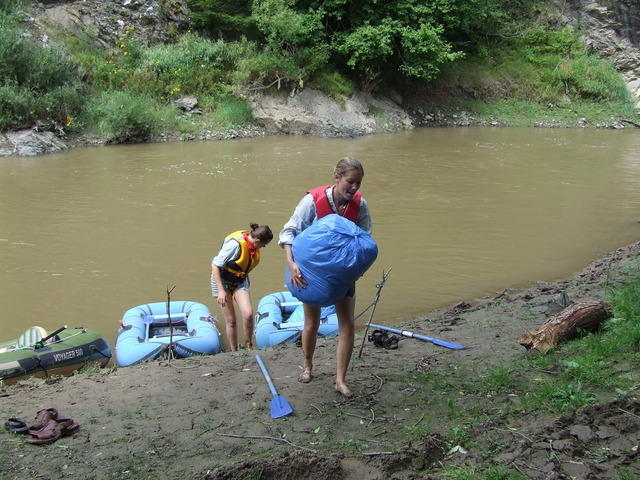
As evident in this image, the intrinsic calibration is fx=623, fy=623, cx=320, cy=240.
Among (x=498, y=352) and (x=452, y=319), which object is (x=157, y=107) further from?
(x=498, y=352)

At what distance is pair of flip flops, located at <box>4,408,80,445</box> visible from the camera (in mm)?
3494

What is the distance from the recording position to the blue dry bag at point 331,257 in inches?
141

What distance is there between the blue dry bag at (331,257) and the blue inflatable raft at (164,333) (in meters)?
2.02

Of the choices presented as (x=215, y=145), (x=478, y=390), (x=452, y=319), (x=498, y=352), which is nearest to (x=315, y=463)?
(x=478, y=390)

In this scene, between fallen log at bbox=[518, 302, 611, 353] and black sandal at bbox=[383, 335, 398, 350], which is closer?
fallen log at bbox=[518, 302, 611, 353]

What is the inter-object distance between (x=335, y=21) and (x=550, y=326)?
66.6 ft

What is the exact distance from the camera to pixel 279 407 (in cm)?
387

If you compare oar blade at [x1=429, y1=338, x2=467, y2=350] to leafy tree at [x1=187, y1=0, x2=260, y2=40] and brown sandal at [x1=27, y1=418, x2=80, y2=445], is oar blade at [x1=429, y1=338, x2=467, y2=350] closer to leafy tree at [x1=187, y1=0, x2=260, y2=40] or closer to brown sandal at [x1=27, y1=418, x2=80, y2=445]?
brown sandal at [x1=27, y1=418, x2=80, y2=445]

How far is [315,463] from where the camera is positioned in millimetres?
3113

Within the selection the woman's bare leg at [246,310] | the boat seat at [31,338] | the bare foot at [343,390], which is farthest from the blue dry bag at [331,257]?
the boat seat at [31,338]

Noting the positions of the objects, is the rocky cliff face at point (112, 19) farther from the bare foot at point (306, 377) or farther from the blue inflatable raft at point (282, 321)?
the bare foot at point (306, 377)

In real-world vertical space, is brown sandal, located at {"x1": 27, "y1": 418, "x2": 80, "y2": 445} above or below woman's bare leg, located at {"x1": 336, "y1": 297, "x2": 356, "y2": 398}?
below

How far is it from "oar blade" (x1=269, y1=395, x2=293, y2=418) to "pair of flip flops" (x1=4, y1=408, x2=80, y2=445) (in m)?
1.16

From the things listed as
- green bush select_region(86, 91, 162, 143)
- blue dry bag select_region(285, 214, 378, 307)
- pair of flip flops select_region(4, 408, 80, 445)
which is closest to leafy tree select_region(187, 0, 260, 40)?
green bush select_region(86, 91, 162, 143)
